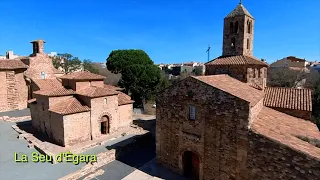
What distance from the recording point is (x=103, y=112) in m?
17.4

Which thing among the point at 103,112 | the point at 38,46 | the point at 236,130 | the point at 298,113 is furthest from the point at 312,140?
the point at 38,46

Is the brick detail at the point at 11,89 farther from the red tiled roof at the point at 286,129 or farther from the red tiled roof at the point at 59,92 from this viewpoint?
the red tiled roof at the point at 286,129

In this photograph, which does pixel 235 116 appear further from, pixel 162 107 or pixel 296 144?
pixel 162 107

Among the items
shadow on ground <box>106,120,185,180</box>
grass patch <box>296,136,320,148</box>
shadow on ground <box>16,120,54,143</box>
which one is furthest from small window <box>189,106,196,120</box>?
shadow on ground <box>16,120,54,143</box>

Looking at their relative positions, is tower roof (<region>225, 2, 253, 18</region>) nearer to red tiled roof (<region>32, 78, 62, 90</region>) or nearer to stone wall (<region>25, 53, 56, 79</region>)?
red tiled roof (<region>32, 78, 62, 90</region>)

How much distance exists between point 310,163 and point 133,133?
1373 cm

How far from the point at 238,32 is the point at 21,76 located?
84.8 feet

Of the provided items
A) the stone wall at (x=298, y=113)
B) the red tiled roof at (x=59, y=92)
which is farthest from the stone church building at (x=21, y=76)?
the stone wall at (x=298, y=113)

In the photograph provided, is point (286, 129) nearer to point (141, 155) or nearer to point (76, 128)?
point (141, 155)

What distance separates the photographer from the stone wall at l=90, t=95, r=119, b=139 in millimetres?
16625

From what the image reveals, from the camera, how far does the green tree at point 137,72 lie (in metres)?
31.6

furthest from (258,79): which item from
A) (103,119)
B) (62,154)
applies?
(62,154)

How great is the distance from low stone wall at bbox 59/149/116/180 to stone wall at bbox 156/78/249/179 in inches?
139

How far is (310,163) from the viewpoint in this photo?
319 inches
